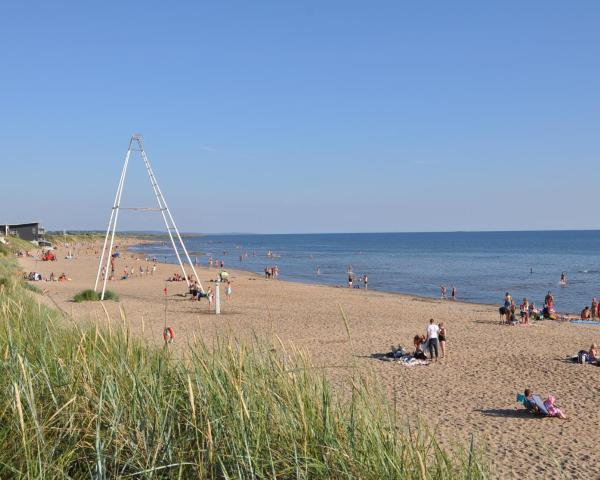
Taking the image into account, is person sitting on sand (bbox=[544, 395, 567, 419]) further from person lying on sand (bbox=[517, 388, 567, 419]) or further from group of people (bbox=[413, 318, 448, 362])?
group of people (bbox=[413, 318, 448, 362])

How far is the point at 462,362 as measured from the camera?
1235 centimetres

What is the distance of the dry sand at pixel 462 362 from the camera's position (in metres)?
7.05

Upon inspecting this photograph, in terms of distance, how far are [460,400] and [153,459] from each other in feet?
24.2

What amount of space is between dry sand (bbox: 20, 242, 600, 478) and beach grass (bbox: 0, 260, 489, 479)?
0.30 m

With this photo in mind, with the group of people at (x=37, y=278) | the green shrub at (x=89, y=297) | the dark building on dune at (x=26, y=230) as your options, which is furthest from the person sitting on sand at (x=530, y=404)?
the dark building on dune at (x=26, y=230)

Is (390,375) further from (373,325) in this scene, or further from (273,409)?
(273,409)

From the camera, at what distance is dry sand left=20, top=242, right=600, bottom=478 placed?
705 centimetres

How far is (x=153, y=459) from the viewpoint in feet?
9.59

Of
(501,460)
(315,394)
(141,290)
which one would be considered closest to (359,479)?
(315,394)

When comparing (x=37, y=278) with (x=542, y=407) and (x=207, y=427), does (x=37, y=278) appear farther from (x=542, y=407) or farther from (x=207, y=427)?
(x=207, y=427)

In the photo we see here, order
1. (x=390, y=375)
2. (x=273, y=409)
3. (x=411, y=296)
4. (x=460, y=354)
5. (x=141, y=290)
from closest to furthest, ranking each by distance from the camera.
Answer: (x=273, y=409) → (x=390, y=375) → (x=460, y=354) → (x=141, y=290) → (x=411, y=296)

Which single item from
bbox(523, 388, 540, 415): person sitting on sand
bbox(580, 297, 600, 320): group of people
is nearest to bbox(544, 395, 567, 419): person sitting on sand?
bbox(523, 388, 540, 415): person sitting on sand

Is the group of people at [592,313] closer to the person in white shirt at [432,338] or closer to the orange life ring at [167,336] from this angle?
the person in white shirt at [432,338]

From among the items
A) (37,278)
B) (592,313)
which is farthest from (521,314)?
(37,278)
